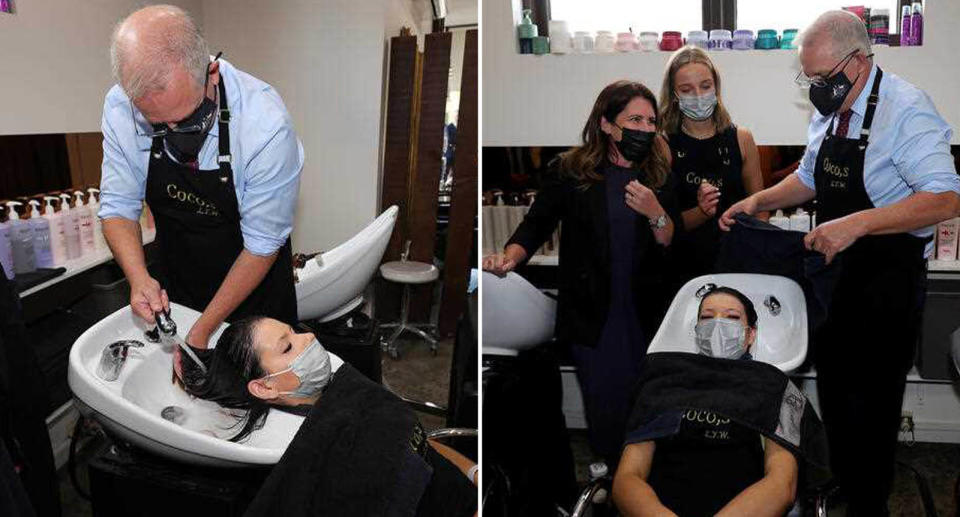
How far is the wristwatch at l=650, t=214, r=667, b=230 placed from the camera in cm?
168

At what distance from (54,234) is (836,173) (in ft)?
4.87

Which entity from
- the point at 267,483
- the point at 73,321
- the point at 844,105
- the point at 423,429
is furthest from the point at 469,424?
the point at 844,105

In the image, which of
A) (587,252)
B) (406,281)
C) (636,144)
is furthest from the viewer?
(587,252)

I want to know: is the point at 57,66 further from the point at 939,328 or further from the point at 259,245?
the point at 939,328

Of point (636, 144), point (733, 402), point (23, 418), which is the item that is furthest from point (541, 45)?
point (23, 418)

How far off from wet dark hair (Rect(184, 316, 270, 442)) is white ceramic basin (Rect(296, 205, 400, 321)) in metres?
0.11

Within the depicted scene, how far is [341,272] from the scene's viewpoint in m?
1.33

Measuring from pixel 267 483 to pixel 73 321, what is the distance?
46 cm

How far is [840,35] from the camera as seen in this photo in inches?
58.0

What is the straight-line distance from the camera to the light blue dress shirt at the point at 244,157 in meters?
1.20

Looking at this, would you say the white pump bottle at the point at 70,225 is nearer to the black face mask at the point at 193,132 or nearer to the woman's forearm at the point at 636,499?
the black face mask at the point at 193,132

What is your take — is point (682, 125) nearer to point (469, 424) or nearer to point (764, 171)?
point (764, 171)

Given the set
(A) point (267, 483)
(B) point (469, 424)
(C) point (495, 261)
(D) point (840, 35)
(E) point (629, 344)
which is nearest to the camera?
(A) point (267, 483)

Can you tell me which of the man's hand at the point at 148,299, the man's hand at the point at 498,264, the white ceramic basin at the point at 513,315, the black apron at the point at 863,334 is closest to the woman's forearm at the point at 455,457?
the white ceramic basin at the point at 513,315
